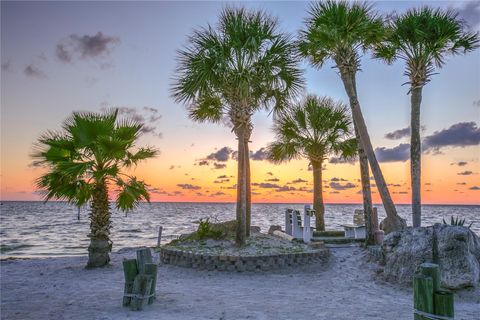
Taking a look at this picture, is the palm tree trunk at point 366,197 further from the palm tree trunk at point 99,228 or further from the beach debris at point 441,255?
the palm tree trunk at point 99,228

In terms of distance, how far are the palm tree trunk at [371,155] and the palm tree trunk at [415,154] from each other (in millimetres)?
756

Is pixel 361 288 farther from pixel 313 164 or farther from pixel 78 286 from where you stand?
pixel 313 164

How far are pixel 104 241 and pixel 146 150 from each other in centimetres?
339

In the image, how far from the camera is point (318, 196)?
72.7 ft

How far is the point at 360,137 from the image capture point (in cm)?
1520

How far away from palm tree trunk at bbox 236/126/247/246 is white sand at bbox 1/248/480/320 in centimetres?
217

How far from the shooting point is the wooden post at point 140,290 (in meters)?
8.02

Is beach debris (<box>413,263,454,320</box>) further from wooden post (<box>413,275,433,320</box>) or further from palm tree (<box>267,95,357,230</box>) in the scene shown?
palm tree (<box>267,95,357,230</box>)

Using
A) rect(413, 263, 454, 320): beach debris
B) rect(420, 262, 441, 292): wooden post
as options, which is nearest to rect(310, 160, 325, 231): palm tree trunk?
rect(420, 262, 441, 292): wooden post

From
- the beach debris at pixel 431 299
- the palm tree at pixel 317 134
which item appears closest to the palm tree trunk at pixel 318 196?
the palm tree at pixel 317 134

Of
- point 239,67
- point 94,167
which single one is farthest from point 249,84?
point 94,167

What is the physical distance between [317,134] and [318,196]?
3483 millimetres

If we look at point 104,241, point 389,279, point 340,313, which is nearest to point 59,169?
point 104,241

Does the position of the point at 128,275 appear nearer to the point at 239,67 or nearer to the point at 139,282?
the point at 139,282
